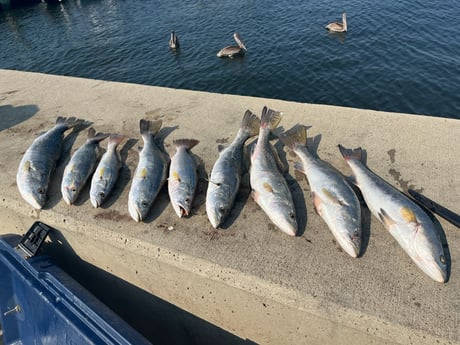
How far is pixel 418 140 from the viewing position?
5035mm

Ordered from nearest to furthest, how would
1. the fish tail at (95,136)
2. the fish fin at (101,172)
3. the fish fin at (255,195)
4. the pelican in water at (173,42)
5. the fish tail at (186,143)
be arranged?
1. the fish fin at (255,195)
2. the fish fin at (101,172)
3. the fish tail at (186,143)
4. the fish tail at (95,136)
5. the pelican in water at (173,42)

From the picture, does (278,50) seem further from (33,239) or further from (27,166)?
(33,239)

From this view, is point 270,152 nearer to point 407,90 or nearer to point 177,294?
point 177,294

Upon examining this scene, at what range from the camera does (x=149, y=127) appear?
5840mm

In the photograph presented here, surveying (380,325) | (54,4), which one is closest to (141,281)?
(380,325)

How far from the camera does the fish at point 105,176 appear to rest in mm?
4637

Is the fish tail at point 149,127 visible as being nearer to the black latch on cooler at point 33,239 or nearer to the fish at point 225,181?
the fish at point 225,181

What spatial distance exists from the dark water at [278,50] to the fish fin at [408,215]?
9.21m

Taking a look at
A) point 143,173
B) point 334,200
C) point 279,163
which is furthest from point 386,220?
point 143,173

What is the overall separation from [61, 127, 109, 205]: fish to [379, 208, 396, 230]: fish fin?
4.02 meters

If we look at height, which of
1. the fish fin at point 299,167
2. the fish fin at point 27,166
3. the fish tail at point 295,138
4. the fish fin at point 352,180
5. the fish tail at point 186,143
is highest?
the fish fin at point 27,166

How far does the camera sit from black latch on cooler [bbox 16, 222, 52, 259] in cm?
457

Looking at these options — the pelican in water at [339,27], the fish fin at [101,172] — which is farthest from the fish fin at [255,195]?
the pelican in water at [339,27]

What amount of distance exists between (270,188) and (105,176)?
2386 millimetres
